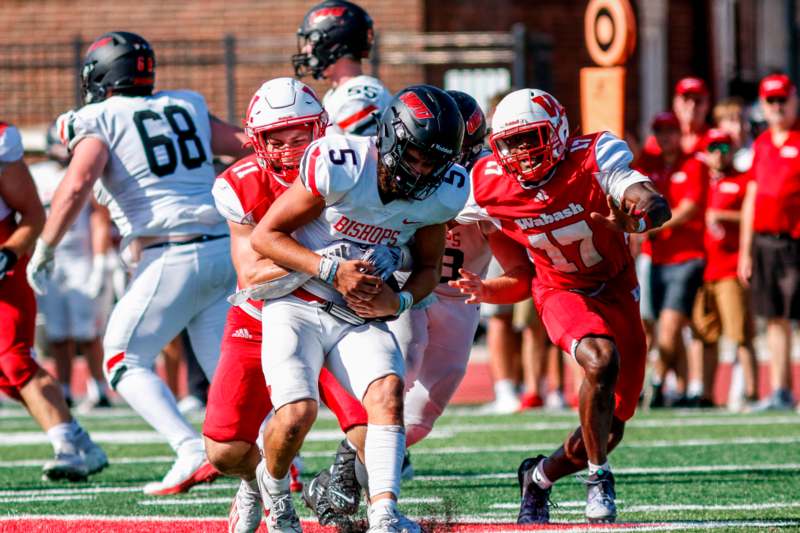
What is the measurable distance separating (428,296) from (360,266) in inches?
24.3

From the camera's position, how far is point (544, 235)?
19.0 feet

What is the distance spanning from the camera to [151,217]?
6809mm

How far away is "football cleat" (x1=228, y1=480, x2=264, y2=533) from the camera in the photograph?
5.14 m

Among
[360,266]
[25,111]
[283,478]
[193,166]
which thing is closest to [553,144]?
[360,266]

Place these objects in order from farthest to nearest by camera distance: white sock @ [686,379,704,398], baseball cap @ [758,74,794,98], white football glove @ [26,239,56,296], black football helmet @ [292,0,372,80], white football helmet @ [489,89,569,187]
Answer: white sock @ [686,379,704,398]
baseball cap @ [758,74,794,98]
black football helmet @ [292,0,372,80]
white football glove @ [26,239,56,296]
white football helmet @ [489,89,569,187]

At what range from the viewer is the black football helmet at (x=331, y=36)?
7281 mm

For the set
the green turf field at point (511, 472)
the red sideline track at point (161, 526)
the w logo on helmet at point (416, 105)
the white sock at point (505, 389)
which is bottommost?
the white sock at point (505, 389)

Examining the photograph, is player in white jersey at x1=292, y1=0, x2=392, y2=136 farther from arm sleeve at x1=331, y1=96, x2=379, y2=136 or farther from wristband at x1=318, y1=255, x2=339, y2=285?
wristband at x1=318, y1=255, x2=339, y2=285

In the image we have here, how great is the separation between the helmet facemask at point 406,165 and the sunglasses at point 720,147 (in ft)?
20.8

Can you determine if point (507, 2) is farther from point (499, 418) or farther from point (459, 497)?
point (459, 497)

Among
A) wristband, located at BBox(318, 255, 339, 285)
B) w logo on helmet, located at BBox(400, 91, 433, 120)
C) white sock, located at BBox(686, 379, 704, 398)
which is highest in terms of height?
w logo on helmet, located at BBox(400, 91, 433, 120)

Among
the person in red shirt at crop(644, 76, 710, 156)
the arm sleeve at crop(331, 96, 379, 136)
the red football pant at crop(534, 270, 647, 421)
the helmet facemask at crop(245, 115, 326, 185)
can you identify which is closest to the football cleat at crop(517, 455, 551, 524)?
the red football pant at crop(534, 270, 647, 421)

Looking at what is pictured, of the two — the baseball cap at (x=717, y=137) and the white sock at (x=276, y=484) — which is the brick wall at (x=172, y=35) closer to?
the baseball cap at (x=717, y=137)

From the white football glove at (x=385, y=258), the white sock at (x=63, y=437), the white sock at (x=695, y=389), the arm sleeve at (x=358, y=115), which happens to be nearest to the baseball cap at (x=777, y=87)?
the white sock at (x=695, y=389)
